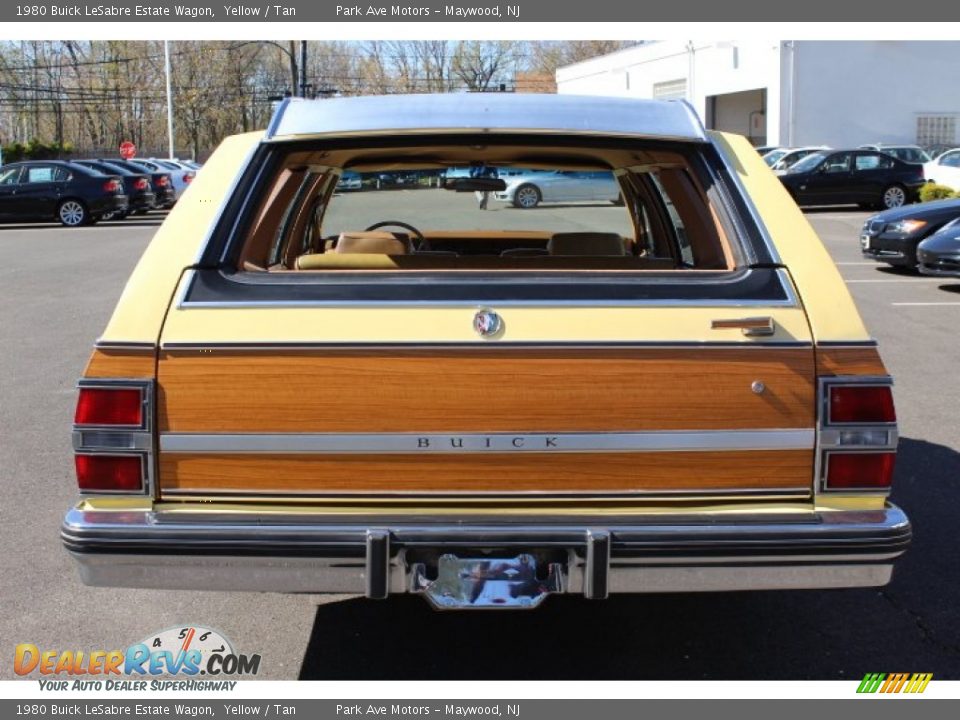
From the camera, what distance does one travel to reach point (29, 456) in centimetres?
639

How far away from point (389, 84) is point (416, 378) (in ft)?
236

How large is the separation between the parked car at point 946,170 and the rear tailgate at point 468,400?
79.6ft

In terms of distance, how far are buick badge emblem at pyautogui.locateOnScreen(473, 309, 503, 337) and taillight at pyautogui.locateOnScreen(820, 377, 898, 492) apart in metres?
0.95

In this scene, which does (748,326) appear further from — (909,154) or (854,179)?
(909,154)

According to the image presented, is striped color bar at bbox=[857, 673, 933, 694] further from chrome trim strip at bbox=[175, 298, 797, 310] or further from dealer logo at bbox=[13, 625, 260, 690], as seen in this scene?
dealer logo at bbox=[13, 625, 260, 690]

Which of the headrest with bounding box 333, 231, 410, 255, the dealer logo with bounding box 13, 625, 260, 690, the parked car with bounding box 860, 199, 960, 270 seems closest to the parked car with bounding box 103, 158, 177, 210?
the parked car with bounding box 860, 199, 960, 270

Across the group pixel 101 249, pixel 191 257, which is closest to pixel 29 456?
pixel 191 257

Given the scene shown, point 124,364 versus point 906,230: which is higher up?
point 906,230

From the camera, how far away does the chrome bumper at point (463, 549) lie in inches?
121

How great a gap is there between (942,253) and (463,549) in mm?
11187

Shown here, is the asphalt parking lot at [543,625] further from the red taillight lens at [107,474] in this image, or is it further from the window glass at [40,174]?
the window glass at [40,174]

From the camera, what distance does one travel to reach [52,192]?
25.8 metres

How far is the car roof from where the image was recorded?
143 inches

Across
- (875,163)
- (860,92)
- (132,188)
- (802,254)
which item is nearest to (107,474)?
(802,254)
